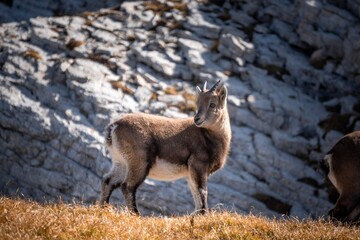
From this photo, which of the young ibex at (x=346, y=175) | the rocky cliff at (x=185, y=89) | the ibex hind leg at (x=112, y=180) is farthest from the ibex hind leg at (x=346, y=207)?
the rocky cliff at (x=185, y=89)

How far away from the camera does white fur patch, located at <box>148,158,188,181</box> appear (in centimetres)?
1368

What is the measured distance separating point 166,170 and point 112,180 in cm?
163

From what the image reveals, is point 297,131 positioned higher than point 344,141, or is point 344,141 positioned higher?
point 344,141

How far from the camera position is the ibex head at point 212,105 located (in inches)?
567

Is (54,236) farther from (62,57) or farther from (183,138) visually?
(62,57)

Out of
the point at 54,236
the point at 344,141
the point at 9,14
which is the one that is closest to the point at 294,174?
the point at 344,141

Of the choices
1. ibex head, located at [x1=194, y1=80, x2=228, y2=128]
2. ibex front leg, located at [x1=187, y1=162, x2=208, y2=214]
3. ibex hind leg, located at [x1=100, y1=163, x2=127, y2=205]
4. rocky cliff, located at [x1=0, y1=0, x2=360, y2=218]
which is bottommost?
rocky cliff, located at [x1=0, y1=0, x2=360, y2=218]

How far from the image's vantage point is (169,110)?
2664 cm

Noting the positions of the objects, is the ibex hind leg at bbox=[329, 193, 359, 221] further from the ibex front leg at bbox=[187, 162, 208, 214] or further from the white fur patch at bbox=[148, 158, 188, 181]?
the white fur patch at bbox=[148, 158, 188, 181]

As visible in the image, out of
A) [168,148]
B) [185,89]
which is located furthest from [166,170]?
[185,89]

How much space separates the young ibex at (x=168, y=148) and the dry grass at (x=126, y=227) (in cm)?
264

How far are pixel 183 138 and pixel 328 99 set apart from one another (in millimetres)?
18651

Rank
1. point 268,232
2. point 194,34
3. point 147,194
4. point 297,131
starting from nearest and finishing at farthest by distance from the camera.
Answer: point 268,232 < point 147,194 < point 297,131 < point 194,34

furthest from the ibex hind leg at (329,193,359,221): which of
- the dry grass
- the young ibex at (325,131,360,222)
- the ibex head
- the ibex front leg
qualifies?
the ibex head
